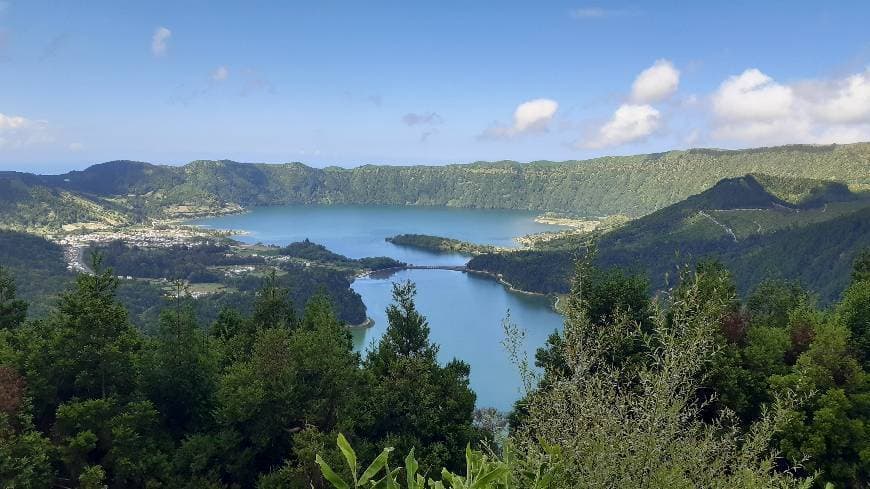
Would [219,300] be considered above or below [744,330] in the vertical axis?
below

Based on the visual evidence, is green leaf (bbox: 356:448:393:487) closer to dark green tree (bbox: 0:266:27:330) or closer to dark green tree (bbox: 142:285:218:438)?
dark green tree (bbox: 142:285:218:438)

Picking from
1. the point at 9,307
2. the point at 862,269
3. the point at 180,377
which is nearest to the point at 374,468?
the point at 180,377

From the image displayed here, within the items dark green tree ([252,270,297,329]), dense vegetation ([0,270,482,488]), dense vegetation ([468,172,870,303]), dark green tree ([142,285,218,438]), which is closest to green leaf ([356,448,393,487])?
dense vegetation ([0,270,482,488])

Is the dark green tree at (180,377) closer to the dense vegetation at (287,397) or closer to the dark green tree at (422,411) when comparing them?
the dense vegetation at (287,397)

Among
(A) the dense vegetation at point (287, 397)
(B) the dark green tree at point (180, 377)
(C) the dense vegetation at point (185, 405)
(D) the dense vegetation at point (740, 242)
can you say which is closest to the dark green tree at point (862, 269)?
(A) the dense vegetation at point (287, 397)

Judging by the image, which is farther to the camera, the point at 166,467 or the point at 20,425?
the point at 166,467

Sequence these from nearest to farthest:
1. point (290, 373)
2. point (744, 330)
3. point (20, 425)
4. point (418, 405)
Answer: point (20, 425) < point (290, 373) < point (418, 405) < point (744, 330)

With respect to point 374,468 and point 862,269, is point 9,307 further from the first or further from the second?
point 862,269

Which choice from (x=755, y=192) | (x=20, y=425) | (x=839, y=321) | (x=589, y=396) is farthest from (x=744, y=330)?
(x=755, y=192)

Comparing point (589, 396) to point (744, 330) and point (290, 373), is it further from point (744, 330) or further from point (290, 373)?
point (744, 330)
